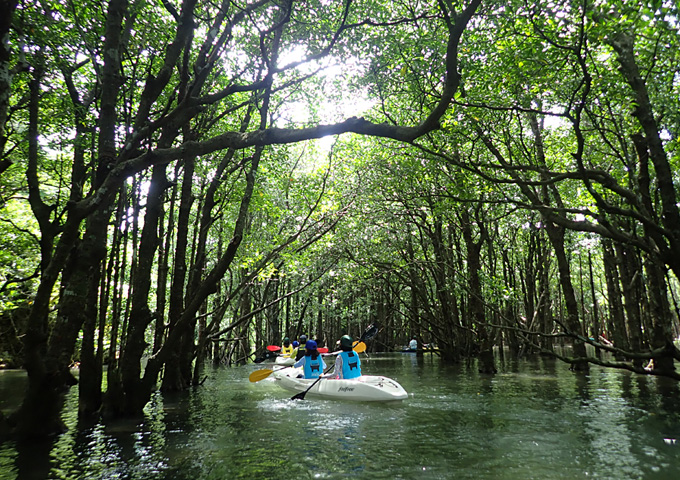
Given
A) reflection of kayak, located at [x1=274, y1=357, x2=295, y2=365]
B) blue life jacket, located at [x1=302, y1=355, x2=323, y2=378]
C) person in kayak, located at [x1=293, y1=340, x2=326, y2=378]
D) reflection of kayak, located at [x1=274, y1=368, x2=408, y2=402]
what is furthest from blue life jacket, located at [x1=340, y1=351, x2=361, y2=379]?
reflection of kayak, located at [x1=274, y1=357, x2=295, y2=365]

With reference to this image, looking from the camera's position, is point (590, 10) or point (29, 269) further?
point (29, 269)

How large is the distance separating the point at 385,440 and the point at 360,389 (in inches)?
144

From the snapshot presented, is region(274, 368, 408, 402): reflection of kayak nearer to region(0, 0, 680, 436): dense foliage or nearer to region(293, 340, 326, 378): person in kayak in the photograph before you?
region(293, 340, 326, 378): person in kayak

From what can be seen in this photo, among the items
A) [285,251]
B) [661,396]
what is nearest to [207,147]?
[285,251]

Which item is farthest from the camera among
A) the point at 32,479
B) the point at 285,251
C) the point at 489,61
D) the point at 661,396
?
the point at 285,251

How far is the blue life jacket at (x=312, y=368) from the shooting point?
13547 mm

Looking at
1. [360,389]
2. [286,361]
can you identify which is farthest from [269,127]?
[286,361]

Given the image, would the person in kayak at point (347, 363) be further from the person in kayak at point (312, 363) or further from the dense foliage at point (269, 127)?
the dense foliage at point (269, 127)

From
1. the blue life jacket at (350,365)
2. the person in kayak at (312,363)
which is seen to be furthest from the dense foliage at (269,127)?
the blue life jacket at (350,365)

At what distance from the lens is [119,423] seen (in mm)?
8203

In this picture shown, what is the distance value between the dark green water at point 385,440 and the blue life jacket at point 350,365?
0.95m

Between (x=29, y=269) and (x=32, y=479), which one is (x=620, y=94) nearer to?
(x=32, y=479)

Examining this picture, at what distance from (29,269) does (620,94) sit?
20.1 metres

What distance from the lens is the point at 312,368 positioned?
13664 mm
